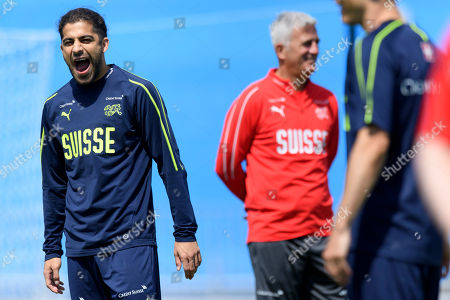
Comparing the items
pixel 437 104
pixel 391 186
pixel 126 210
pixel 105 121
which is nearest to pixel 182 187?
pixel 126 210

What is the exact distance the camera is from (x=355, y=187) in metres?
2.36

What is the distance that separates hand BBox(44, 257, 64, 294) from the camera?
171 inches

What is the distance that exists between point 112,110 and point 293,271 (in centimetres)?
143

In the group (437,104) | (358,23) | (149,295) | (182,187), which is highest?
(358,23)

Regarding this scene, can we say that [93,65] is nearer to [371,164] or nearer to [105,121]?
[105,121]

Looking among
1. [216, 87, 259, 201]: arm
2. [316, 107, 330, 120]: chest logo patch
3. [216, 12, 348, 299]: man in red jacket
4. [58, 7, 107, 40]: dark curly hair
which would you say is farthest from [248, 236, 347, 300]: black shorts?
[58, 7, 107, 40]: dark curly hair

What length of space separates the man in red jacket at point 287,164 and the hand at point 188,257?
324mm

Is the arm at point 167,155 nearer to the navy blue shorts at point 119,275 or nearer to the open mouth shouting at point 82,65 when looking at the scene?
the navy blue shorts at point 119,275

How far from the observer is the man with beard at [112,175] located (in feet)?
13.0

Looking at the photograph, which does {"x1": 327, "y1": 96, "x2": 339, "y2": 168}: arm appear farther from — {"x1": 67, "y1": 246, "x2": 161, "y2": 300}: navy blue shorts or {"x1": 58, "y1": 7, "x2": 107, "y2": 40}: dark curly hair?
{"x1": 58, "y1": 7, "x2": 107, "y2": 40}: dark curly hair

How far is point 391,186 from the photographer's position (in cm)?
249

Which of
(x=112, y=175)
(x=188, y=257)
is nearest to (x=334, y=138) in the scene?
(x=188, y=257)

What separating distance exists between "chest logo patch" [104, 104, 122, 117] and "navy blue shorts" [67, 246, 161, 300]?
81cm

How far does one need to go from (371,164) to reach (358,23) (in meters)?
0.58
